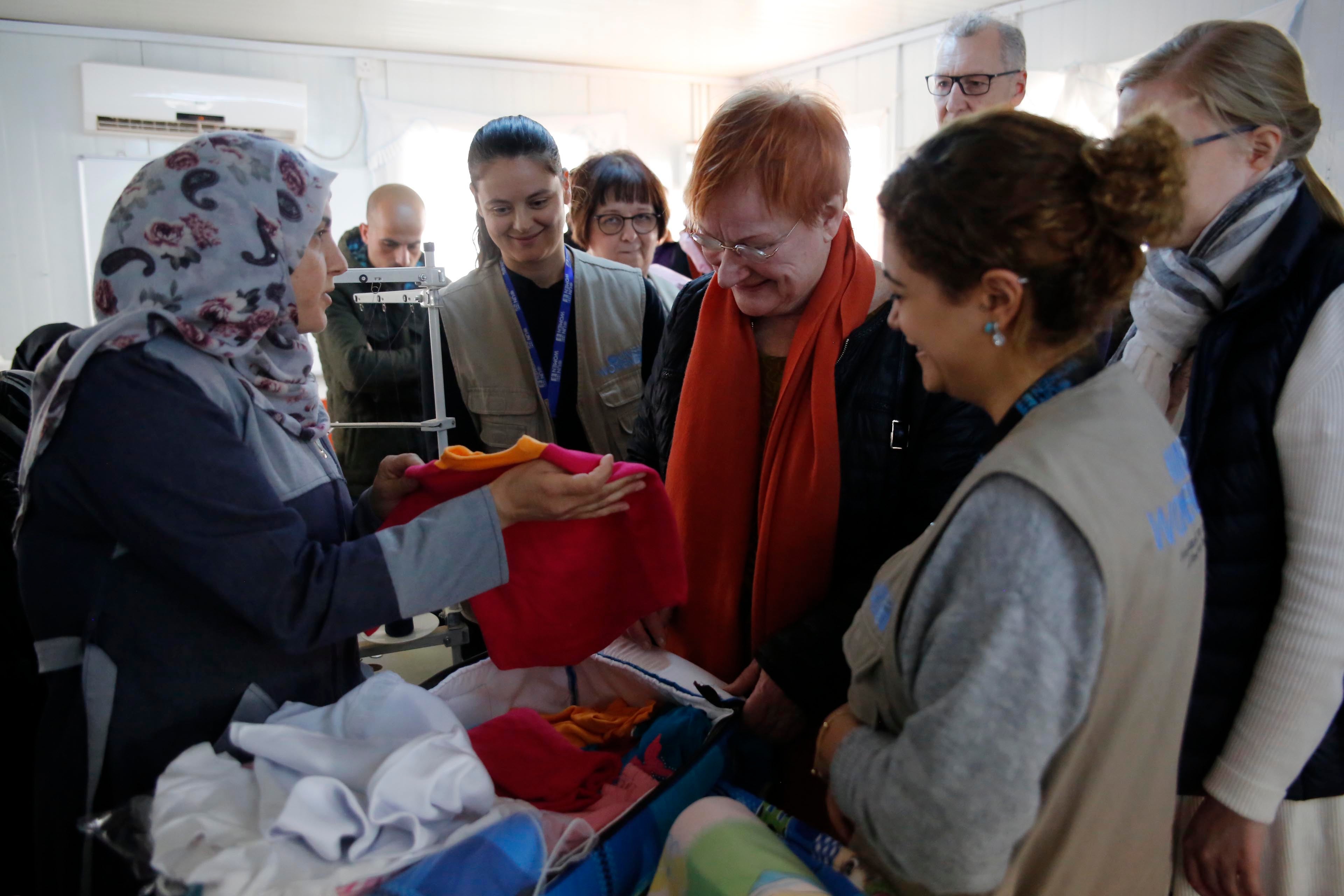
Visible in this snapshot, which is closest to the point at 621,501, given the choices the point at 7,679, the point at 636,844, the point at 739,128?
the point at 636,844

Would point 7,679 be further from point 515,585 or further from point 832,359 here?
point 832,359

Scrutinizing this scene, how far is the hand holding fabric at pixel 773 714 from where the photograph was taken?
1.28m

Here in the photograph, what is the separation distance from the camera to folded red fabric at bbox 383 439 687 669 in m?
1.34

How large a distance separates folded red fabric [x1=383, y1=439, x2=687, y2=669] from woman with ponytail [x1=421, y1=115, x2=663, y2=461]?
897 mm

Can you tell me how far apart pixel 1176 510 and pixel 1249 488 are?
0.35m

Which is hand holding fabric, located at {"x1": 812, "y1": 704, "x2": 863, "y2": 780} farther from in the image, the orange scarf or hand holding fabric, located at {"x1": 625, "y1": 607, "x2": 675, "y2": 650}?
hand holding fabric, located at {"x1": 625, "y1": 607, "x2": 675, "y2": 650}

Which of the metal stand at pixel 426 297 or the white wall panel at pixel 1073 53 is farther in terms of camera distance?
the white wall panel at pixel 1073 53

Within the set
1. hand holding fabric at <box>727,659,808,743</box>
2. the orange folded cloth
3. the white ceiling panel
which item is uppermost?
the white ceiling panel

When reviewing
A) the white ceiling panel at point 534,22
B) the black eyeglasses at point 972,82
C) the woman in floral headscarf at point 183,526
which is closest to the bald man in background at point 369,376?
the woman in floral headscarf at point 183,526

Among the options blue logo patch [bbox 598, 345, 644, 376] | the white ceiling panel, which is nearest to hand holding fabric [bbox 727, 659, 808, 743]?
blue logo patch [bbox 598, 345, 644, 376]

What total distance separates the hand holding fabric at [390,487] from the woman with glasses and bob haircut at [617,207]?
5.24ft

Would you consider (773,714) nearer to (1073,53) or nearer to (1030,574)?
(1030,574)

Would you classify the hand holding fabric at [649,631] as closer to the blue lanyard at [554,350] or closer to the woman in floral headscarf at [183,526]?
the woman in floral headscarf at [183,526]

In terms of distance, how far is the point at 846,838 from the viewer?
104 cm
